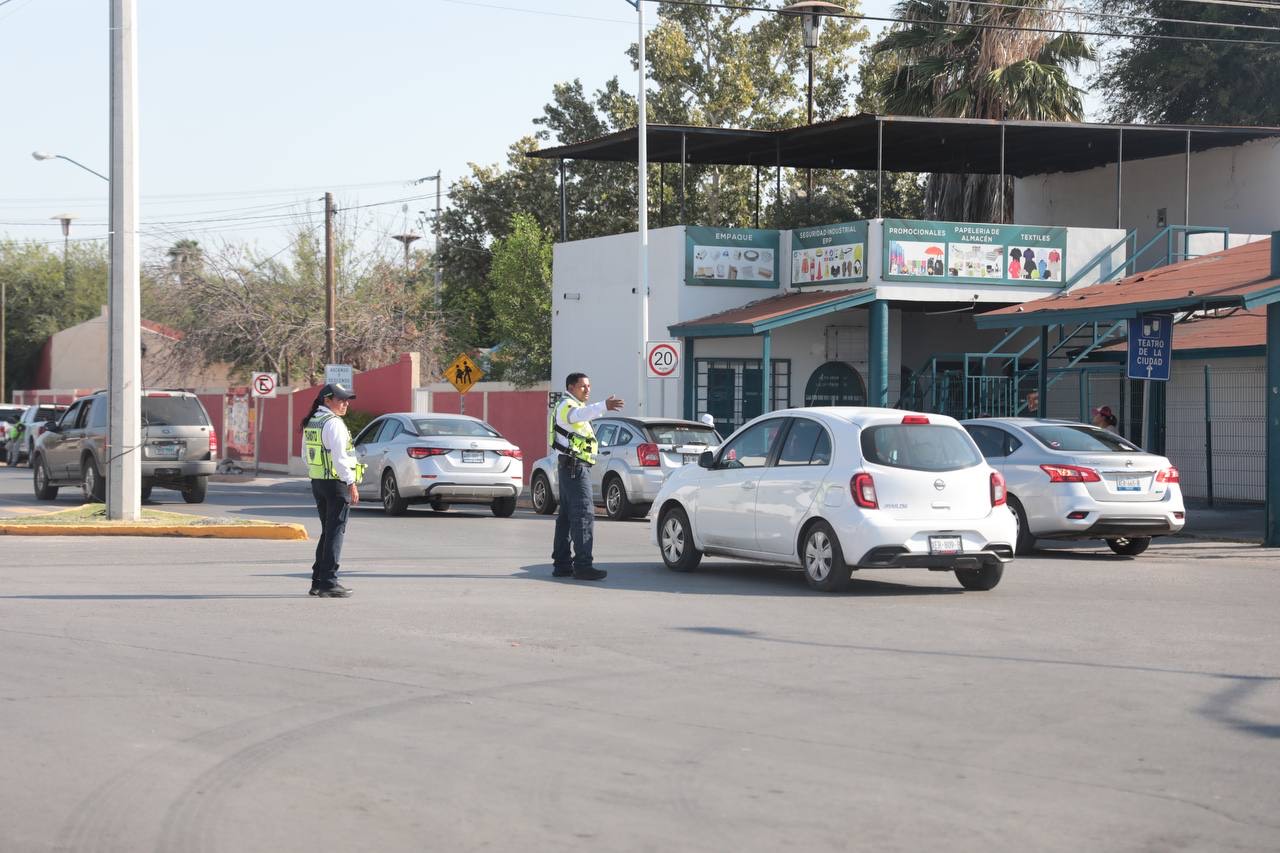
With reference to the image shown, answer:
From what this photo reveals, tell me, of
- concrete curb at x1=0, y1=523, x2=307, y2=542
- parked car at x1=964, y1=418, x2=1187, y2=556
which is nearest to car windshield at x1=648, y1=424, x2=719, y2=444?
concrete curb at x1=0, y1=523, x2=307, y2=542

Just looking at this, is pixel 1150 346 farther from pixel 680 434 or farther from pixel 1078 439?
pixel 680 434

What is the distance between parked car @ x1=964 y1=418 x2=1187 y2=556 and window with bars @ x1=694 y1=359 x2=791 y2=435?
1488 cm

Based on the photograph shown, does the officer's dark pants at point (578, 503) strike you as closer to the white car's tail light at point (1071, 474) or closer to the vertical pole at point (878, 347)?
the white car's tail light at point (1071, 474)

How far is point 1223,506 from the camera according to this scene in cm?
2583

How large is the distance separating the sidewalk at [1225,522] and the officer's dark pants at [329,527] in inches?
486

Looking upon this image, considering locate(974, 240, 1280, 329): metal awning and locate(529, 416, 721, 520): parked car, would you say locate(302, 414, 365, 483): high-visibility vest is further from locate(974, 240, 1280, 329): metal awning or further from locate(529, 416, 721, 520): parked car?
locate(974, 240, 1280, 329): metal awning

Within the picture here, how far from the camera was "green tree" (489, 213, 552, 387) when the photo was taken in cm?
4503

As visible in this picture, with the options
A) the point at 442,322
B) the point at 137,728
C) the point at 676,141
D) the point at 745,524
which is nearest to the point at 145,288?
the point at 442,322

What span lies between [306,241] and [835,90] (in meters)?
19.2

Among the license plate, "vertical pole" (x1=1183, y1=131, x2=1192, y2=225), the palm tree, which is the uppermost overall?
→ the palm tree

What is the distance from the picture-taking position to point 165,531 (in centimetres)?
1898

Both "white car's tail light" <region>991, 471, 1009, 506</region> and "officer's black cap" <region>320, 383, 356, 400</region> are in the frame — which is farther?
"white car's tail light" <region>991, 471, 1009, 506</region>

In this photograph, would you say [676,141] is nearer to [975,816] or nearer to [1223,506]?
[1223,506]

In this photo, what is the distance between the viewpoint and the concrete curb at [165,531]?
18891mm
